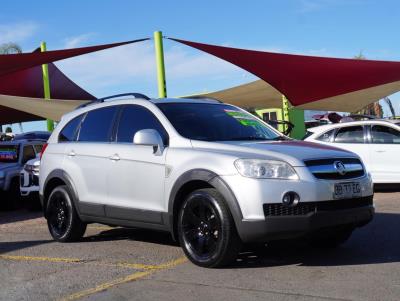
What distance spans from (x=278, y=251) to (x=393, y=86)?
47.0 ft

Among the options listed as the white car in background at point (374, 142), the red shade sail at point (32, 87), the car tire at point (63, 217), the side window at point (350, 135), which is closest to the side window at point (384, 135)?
the white car in background at point (374, 142)

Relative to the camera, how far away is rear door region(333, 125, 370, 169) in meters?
12.5

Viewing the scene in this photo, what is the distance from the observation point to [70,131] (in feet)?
25.3

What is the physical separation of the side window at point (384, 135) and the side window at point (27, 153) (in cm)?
797

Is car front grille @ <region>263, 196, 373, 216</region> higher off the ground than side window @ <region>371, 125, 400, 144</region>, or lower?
lower

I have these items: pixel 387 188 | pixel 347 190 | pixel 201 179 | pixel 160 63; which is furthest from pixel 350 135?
pixel 201 179

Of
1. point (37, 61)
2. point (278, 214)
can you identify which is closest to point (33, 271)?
point (278, 214)

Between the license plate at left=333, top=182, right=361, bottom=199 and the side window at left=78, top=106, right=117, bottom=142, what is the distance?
2915mm

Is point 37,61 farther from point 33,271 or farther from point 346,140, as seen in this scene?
point 33,271

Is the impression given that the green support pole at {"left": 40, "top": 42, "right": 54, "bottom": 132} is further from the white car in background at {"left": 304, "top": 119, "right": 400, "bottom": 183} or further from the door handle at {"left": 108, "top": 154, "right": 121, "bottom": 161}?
the door handle at {"left": 108, "top": 154, "right": 121, "bottom": 161}

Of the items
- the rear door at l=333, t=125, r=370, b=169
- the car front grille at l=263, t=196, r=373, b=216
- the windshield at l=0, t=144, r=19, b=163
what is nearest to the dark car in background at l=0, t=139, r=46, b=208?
the windshield at l=0, t=144, r=19, b=163

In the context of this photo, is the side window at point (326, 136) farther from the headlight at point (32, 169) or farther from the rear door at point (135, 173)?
the rear door at point (135, 173)

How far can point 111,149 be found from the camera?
664 cm

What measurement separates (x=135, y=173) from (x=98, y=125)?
3.98ft
